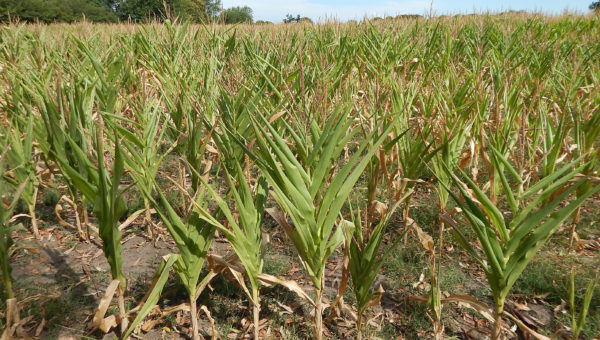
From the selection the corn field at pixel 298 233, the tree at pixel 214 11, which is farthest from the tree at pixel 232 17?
the corn field at pixel 298 233

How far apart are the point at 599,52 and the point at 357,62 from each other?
2.50 m

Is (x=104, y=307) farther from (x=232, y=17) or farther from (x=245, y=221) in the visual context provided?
(x=232, y=17)

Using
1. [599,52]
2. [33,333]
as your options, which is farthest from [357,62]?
[33,333]

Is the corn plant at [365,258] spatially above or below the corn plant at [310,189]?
below

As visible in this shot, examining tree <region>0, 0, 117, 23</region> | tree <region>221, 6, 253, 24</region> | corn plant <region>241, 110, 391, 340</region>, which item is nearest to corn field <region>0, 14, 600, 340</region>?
corn plant <region>241, 110, 391, 340</region>

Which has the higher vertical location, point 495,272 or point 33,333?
point 495,272

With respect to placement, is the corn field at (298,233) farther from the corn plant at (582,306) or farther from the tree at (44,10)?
the tree at (44,10)

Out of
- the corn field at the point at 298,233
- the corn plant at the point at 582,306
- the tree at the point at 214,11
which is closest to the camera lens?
the corn plant at the point at 582,306

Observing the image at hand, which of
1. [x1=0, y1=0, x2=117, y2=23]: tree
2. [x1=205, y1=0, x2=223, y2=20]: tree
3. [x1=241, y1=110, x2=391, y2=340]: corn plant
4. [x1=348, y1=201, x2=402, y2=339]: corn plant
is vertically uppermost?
[x1=0, y1=0, x2=117, y2=23]: tree

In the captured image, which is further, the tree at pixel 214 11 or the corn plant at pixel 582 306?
the tree at pixel 214 11

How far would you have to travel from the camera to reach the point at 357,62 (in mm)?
4281

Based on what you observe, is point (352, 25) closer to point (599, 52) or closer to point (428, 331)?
point (599, 52)

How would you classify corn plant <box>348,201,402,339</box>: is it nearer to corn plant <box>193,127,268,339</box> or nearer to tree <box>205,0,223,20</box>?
corn plant <box>193,127,268,339</box>

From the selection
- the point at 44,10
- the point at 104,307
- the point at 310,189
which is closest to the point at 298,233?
the point at 310,189
